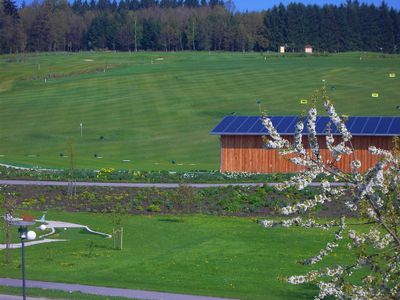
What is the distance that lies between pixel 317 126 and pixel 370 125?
3679mm

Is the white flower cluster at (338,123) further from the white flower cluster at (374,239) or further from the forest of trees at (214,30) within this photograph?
the forest of trees at (214,30)

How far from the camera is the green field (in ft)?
214

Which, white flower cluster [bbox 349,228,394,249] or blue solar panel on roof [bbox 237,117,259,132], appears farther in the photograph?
blue solar panel on roof [bbox 237,117,259,132]

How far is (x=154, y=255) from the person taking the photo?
27562 mm

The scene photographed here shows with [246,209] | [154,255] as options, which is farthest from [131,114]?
[154,255]

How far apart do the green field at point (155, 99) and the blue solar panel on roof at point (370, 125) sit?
11416 mm

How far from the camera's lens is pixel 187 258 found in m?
26.9

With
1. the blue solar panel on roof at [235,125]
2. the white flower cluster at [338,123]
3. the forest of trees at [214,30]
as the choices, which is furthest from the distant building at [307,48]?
the white flower cluster at [338,123]

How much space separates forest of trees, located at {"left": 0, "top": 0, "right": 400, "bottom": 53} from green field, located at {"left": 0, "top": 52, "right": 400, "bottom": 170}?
15247mm

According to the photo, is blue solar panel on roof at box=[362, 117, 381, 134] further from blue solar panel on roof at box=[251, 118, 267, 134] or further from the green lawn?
the green lawn

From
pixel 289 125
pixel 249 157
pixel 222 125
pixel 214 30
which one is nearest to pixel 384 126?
pixel 289 125

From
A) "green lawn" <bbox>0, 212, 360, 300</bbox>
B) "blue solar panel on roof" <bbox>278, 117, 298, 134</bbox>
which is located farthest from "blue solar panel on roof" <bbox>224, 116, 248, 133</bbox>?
"green lawn" <bbox>0, 212, 360, 300</bbox>

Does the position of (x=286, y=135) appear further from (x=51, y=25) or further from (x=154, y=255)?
(x=51, y=25)

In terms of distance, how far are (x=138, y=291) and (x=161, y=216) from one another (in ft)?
46.2
